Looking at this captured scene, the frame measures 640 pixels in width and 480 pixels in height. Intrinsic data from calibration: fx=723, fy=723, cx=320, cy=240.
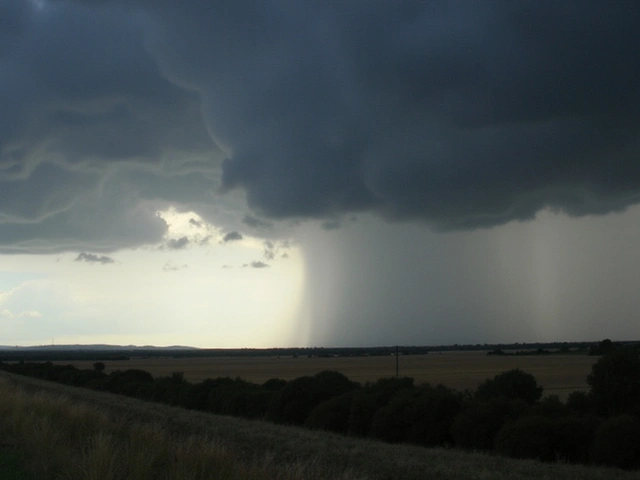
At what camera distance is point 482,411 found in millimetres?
24062

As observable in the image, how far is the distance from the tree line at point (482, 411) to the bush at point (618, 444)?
1.1 inches

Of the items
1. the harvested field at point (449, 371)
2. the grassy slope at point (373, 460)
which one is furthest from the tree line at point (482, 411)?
the harvested field at point (449, 371)

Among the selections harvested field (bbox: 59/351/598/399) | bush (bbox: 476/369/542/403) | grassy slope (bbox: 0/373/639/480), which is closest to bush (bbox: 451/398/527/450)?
grassy slope (bbox: 0/373/639/480)

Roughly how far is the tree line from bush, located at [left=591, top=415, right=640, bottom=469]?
27 mm

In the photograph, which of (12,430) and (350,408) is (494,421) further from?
(12,430)

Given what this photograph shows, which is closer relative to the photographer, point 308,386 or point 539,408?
point 539,408

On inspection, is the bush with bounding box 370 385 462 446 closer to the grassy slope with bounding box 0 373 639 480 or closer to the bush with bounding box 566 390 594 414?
the grassy slope with bounding box 0 373 639 480

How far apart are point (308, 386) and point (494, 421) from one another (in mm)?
13365

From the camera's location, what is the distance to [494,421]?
2378 centimetres

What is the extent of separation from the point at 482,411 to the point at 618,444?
16.1 ft

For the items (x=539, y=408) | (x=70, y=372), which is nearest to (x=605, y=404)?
(x=539, y=408)

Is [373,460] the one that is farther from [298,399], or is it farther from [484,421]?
[298,399]

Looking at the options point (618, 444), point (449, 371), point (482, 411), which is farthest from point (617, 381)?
point (449, 371)

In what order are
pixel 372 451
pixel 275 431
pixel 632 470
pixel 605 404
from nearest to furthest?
pixel 632 470 < pixel 372 451 < pixel 275 431 < pixel 605 404
